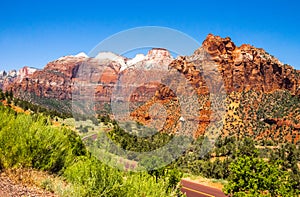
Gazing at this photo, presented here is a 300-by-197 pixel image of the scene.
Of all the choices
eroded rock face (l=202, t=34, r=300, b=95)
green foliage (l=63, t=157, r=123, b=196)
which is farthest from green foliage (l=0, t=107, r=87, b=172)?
eroded rock face (l=202, t=34, r=300, b=95)

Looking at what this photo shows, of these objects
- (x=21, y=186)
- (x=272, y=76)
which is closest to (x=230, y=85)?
(x=272, y=76)

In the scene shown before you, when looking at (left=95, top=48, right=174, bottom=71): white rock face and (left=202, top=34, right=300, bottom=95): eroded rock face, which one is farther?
(left=202, top=34, right=300, bottom=95): eroded rock face

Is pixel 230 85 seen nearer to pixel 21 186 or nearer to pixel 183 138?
pixel 183 138

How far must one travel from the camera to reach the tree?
7336mm

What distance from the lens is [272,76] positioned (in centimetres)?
6819

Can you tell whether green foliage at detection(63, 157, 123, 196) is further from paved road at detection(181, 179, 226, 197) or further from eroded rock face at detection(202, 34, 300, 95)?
eroded rock face at detection(202, 34, 300, 95)

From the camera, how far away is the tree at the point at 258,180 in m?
7.34

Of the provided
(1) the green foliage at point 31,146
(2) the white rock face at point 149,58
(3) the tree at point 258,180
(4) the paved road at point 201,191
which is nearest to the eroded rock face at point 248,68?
(4) the paved road at point 201,191

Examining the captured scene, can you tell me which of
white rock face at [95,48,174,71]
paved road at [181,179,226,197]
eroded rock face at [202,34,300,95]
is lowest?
paved road at [181,179,226,197]

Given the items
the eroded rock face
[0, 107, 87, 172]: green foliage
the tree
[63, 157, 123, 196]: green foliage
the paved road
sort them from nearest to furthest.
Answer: [63, 157, 123, 196]: green foliage, the tree, [0, 107, 87, 172]: green foliage, the paved road, the eroded rock face

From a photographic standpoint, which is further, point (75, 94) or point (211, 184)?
point (211, 184)

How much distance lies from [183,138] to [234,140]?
32808mm

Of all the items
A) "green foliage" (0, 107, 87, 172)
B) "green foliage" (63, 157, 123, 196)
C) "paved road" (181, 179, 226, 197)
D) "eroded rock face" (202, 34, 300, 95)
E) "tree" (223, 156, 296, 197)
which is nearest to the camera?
"green foliage" (63, 157, 123, 196)

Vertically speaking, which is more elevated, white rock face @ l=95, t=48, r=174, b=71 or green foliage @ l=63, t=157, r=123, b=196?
white rock face @ l=95, t=48, r=174, b=71
